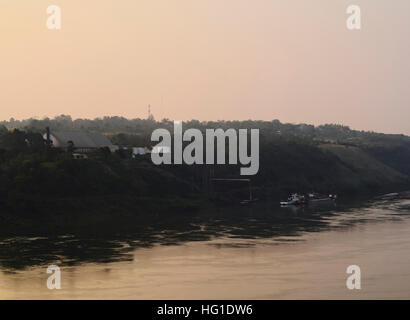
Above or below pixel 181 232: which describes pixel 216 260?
above

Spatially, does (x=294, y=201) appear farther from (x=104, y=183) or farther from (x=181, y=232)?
(x=181, y=232)

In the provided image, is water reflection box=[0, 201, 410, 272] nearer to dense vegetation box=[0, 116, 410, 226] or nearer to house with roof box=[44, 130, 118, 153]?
dense vegetation box=[0, 116, 410, 226]

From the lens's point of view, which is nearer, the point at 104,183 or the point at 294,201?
the point at 104,183

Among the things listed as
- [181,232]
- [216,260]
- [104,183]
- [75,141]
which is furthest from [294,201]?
[216,260]

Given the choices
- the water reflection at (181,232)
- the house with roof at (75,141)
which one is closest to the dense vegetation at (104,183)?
the house with roof at (75,141)

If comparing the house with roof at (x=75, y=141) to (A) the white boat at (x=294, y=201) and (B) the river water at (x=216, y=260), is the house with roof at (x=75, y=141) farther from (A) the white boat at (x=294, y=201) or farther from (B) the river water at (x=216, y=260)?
(A) the white boat at (x=294, y=201)

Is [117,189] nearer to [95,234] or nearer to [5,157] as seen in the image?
[5,157]
